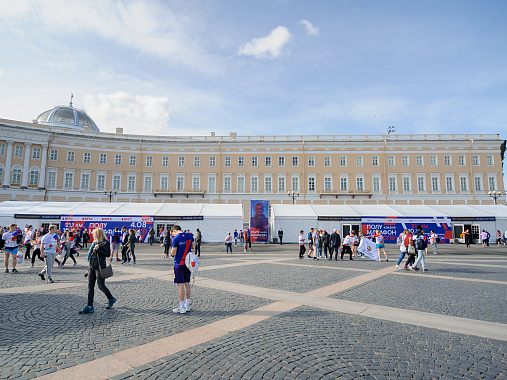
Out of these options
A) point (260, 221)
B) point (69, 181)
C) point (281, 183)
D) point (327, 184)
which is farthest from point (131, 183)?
point (327, 184)

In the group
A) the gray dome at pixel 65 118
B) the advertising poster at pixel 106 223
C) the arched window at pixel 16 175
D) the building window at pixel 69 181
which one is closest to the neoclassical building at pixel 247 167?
the building window at pixel 69 181

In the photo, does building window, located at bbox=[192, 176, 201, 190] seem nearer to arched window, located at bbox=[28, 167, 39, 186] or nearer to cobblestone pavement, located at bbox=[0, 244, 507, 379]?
arched window, located at bbox=[28, 167, 39, 186]

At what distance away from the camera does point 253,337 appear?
189 inches

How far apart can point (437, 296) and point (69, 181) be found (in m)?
50.9

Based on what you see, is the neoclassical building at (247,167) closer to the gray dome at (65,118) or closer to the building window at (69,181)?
the building window at (69,181)

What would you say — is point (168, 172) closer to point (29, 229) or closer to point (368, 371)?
point (29, 229)

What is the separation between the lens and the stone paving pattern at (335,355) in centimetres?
368

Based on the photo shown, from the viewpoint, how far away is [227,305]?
21.9 feet

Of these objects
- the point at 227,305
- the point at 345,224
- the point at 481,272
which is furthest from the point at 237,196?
the point at 227,305

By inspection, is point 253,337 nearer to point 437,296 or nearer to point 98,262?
point 98,262

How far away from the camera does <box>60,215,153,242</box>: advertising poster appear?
27.7 meters

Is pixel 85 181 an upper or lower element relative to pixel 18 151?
lower

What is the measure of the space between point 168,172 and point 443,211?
124 ft

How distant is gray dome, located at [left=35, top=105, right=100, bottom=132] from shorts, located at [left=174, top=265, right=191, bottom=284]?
6055 cm
